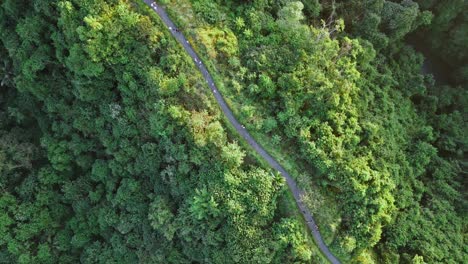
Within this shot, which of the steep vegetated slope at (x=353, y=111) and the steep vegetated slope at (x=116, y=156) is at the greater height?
the steep vegetated slope at (x=353, y=111)

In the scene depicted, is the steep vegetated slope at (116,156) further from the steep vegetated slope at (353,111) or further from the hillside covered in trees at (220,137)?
the steep vegetated slope at (353,111)

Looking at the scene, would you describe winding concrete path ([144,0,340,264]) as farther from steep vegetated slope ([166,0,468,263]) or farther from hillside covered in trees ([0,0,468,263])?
steep vegetated slope ([166,0,468,263])

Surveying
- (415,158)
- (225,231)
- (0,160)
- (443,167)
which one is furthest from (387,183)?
(0,160)

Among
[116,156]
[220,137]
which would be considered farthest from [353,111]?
[116,156]

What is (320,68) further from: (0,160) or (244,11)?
(0,160)

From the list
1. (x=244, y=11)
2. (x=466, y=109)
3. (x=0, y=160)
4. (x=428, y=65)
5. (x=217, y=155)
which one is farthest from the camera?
(x=428, y=65)

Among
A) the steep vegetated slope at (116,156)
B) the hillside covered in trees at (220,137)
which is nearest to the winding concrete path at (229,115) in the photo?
the hillside covered in trees at (220,137)
